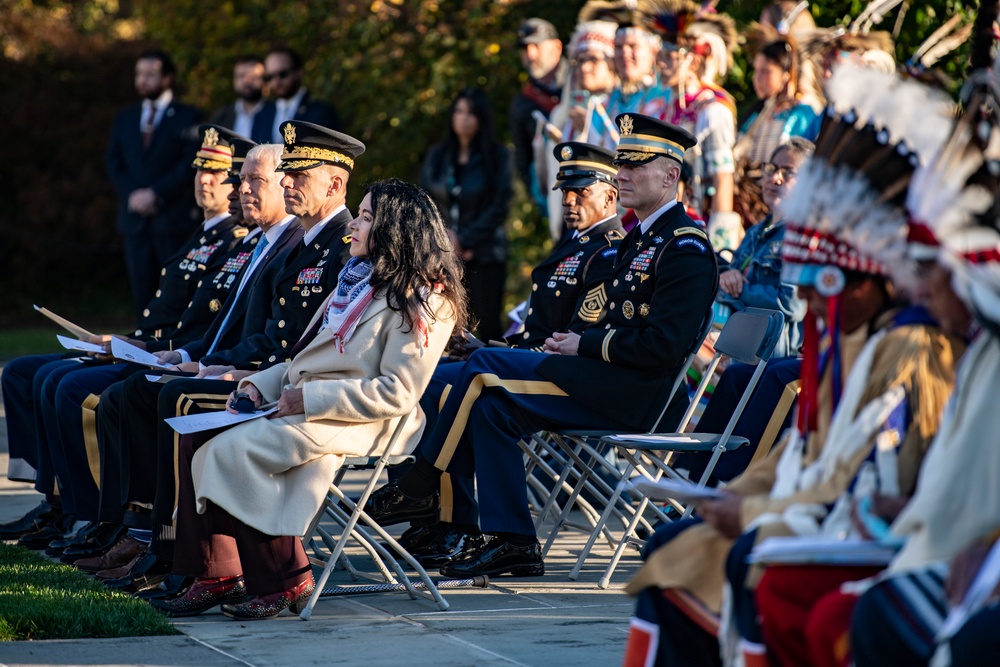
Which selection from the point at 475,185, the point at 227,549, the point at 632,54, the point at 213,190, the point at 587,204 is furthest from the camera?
the point at 475,185

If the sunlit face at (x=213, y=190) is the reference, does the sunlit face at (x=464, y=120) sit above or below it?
above

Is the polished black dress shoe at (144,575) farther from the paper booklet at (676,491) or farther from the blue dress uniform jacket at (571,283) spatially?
the paper booklet at (676,491)

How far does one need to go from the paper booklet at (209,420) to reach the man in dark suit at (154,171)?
6618 millimetres

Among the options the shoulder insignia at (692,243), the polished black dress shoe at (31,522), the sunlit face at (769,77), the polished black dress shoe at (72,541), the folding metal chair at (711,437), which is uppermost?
the sunlit face at (769,77)

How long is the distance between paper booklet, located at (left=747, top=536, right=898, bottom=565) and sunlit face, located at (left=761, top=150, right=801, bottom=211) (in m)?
3.85

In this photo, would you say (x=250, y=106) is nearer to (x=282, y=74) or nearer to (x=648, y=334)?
(x=282, y=74)

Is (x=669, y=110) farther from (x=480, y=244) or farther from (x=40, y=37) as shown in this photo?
(x=40, y=37)

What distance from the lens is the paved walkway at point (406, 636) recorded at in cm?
477

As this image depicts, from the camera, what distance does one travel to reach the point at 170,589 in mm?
5707

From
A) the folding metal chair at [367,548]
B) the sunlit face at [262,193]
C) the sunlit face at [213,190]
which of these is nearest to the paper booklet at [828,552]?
the folding metal chair at [367,548]

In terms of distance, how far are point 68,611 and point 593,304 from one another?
2.68 meters

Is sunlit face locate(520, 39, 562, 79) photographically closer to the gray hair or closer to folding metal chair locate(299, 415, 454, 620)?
the gray hair

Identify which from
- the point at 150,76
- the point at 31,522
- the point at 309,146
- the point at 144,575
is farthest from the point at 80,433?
the point at 150,76

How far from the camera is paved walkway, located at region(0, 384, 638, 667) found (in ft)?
15.6
